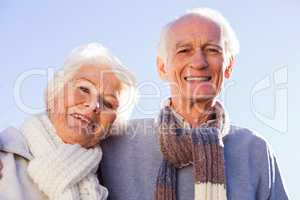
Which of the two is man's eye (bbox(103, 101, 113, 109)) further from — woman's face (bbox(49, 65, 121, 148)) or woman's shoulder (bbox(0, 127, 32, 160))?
woman's shoulder (bbox(0, 127, 32, 160))

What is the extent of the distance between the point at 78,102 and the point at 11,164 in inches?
16.9

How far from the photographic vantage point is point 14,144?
2.34m

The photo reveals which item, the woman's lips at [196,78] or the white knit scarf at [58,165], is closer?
the white knit scarf at [58,165]

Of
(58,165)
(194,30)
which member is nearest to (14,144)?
(58,165)

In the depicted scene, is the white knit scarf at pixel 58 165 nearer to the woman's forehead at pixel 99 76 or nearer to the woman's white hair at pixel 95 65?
the woman's white hair at pixel 95 65

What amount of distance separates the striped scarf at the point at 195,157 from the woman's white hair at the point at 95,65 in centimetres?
21

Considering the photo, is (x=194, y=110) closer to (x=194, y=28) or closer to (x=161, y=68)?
(x=161, y=68)

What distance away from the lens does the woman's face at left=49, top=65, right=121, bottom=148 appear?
2.45m

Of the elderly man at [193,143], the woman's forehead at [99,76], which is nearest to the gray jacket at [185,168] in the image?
the elderly man at [193,143]

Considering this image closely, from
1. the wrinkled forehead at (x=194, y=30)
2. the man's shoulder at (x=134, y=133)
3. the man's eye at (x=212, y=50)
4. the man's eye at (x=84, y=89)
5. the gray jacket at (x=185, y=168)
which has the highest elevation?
the wrinkled forehead at (x=194, y=30)

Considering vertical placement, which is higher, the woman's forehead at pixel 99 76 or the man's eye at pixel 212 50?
the man's eye at pixel 212 50

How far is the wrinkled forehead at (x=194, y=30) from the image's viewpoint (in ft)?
9.12

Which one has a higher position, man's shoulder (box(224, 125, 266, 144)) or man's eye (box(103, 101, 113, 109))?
man's eye (box(103, 101, 113, 109))

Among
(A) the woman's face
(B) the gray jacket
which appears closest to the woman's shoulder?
(A) the woman's face
